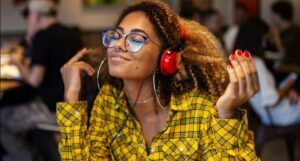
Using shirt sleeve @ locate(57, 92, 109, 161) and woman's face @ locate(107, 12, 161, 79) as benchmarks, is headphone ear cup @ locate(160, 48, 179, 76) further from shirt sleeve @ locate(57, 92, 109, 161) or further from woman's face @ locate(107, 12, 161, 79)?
shirt sleeve @ locate(57, 92, 109, 161)

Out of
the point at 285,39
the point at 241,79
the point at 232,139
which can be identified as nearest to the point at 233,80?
the point at 241,79

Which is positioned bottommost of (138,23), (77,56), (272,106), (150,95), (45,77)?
(272,106)

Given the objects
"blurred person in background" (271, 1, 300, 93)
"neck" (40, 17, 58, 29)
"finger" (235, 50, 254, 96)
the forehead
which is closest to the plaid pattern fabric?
"finger" (235, 50, 254, 96)

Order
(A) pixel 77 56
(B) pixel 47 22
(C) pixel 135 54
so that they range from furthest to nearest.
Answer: (B) pixel 47 22
(A) pixel 77 56
(C) pixel 135 54

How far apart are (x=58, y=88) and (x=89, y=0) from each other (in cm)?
328

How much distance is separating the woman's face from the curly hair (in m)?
0.02

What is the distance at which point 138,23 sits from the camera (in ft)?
4.59

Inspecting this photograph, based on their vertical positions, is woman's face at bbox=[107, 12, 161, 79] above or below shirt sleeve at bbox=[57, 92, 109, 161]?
above

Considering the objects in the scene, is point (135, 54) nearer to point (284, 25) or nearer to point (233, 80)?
point (233, 80)

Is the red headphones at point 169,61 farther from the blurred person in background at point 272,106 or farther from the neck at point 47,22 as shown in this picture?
the neck at point 47,22

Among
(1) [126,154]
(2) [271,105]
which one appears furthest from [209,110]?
(2) [271,105]

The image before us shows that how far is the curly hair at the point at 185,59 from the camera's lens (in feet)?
4.62

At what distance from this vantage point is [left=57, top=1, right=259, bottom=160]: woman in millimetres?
1362

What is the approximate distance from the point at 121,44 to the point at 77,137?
308 millimetres
